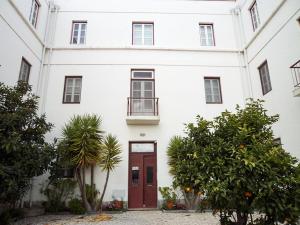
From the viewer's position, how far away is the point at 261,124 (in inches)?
164

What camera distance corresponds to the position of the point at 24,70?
31.5 feet

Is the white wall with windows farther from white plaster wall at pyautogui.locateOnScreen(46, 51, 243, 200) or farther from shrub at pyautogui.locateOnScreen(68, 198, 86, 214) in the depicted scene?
shrub at pyautogui.locateOnScreen(68, 198, 86, 214)

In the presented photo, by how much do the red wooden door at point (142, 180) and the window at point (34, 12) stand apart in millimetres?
7232

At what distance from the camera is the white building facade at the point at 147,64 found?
8.95m

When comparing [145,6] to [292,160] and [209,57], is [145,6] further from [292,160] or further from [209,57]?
[292,160]

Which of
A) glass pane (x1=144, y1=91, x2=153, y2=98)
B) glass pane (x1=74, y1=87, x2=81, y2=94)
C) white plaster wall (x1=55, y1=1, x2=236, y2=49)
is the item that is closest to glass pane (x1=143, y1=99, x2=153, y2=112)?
glass pane (x1=144, y1=91, x2=153, y2=98)

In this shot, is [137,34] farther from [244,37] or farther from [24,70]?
[24,70]

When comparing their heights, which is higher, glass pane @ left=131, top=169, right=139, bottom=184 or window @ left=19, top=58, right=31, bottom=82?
window @ left=19, top=58, right=31, bottom=82

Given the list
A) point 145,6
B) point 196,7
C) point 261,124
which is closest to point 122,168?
point 261,124

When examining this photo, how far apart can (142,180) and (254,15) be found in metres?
9.14

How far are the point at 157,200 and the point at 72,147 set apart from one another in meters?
3.95

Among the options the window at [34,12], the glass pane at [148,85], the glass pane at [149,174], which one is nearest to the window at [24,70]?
the window at [34,12]

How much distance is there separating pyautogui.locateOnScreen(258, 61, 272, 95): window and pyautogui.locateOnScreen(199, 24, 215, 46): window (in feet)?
9.22

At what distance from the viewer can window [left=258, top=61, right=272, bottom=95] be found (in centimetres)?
970
